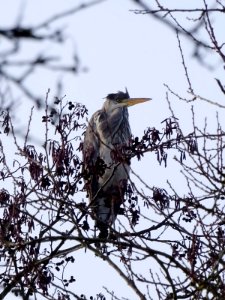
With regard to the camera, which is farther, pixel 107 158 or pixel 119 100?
pixel 119 100

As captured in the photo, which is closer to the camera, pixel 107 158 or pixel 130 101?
pixel 107 158

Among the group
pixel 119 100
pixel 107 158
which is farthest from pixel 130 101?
pixel 107 158

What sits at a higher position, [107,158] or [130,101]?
[130,101]

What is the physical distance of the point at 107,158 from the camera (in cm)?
758

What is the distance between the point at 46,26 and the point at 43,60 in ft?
0.29

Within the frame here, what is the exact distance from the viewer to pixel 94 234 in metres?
5.48

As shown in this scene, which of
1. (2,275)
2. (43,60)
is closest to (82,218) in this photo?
(2,275)

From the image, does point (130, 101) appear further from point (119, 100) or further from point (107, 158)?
point (107, 158)

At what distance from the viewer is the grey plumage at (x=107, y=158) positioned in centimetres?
500

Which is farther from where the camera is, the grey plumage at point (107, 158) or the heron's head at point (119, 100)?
the heron's head at point (119, 100)

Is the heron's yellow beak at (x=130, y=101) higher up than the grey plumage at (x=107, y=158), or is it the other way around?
the heron's yellow beak at (x=130, y=101)

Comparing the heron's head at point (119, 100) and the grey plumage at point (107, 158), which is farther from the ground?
the heron's head at point (119, 100)

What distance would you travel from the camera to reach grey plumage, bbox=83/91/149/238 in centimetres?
500

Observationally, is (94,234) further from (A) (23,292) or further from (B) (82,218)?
(A) (23,292)
